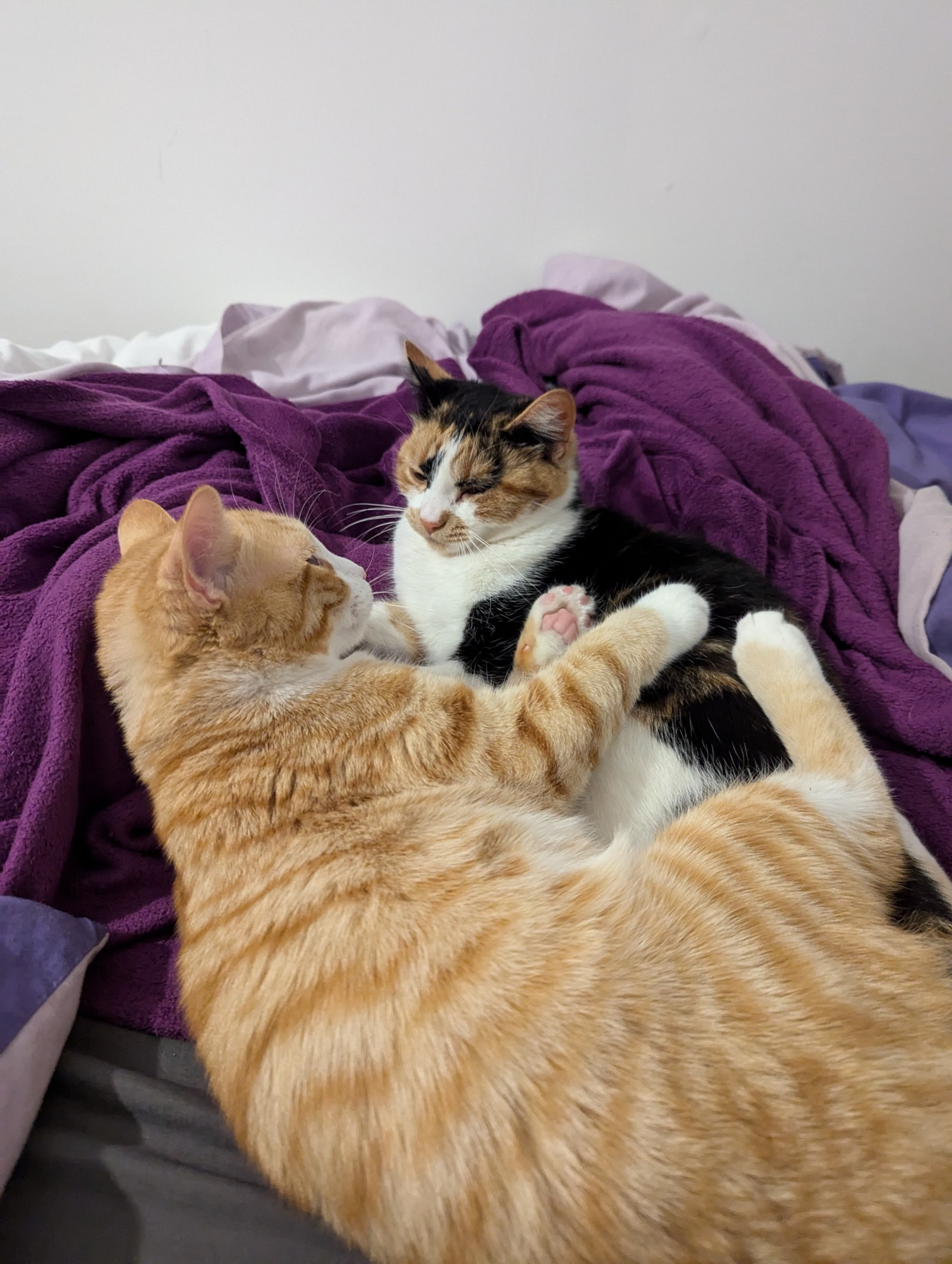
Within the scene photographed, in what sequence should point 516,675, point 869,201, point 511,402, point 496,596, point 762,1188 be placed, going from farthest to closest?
point 869,201, point 511,402, point 496,596, point 516,675, point 762,1188

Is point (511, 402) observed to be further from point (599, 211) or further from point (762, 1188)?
point (762, 1188)

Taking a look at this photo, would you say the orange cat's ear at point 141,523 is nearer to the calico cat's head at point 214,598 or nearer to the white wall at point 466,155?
the calico cat's head at point 214,598

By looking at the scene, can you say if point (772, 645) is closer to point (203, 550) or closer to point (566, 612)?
point (566, 612)

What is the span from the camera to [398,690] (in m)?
1.07

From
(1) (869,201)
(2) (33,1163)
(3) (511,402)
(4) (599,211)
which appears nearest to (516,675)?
(3) (511,402)

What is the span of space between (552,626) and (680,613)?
244 millimetres

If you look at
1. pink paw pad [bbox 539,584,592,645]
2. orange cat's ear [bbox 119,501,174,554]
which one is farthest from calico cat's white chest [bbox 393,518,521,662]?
orange cat's ear [bbox 119,501,174,554]

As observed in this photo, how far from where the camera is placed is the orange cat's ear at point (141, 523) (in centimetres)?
113

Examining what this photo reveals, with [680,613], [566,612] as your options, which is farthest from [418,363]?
[680,613]

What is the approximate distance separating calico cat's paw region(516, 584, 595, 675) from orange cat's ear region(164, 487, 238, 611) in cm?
60

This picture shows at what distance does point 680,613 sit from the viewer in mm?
1192

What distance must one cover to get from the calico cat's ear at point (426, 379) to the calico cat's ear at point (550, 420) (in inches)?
10.8

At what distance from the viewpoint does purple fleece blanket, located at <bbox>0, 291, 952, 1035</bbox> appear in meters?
1.08

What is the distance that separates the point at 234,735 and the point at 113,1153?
544 mm
